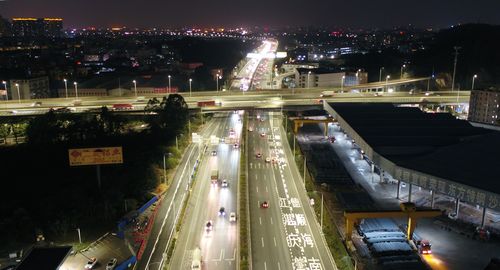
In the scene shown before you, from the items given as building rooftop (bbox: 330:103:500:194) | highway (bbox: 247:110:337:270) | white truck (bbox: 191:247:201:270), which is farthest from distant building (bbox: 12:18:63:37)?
white truck (bbox: 191:247:201:270)

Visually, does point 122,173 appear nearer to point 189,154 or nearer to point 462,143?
point 189,154

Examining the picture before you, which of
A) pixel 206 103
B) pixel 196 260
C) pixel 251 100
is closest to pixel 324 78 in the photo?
pixel 251 100

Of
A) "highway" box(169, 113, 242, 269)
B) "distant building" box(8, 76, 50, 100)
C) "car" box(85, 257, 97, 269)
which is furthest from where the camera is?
"distant building" box(8, 76, 50, 100)

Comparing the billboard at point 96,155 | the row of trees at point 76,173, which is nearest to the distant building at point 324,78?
the row of trees at point 76,173

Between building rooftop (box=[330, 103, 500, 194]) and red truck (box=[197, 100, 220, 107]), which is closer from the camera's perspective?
building rooftop (box=[330, 103, 500, 194])

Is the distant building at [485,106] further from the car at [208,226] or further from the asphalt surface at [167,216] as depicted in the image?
the car at [208,226]

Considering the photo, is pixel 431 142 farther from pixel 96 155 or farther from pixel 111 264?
pixel 111 264

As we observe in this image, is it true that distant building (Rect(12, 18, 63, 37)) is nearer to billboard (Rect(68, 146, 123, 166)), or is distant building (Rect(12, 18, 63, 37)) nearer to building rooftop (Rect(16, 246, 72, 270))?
billboard (Rect(68, 146, 123, 166))
